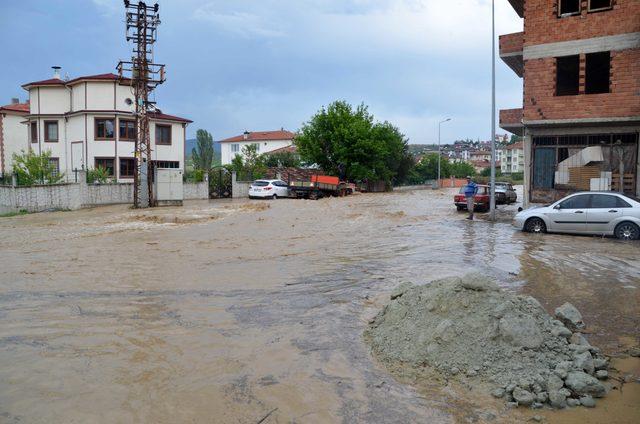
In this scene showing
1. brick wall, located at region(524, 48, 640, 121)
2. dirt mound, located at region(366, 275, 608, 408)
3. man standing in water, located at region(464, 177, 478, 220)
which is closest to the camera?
dirt mound, located at region(366, 275, 608, 408)

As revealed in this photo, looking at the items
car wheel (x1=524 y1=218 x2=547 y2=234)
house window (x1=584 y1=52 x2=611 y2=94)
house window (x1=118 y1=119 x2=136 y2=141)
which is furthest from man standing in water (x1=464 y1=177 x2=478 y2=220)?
house window (x1=118 y1=119 x2=136 y2=141)

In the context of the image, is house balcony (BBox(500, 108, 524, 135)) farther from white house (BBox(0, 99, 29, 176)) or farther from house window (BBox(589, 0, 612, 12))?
white house (BBox(0, 99, 29, 176))

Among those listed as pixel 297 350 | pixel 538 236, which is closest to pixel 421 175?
pixel 538 236

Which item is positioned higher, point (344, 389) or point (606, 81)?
point (606, 81)

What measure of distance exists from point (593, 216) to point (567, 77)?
12.6 m

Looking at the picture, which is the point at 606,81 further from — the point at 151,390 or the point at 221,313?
the point at 151,390

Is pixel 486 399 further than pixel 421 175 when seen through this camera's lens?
No

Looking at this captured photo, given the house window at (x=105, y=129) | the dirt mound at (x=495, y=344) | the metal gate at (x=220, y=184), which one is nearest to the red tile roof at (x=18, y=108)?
the house window at (x=105, y=129)

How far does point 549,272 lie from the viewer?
10.6 metres

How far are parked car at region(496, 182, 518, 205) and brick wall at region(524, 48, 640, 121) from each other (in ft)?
33.3

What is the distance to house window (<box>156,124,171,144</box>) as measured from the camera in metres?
43.8

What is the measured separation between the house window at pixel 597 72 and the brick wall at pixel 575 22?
1.44 m

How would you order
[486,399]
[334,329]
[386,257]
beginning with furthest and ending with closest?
[386,257] → [334,329] → [486,399]

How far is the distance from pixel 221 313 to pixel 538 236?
40.0ft
